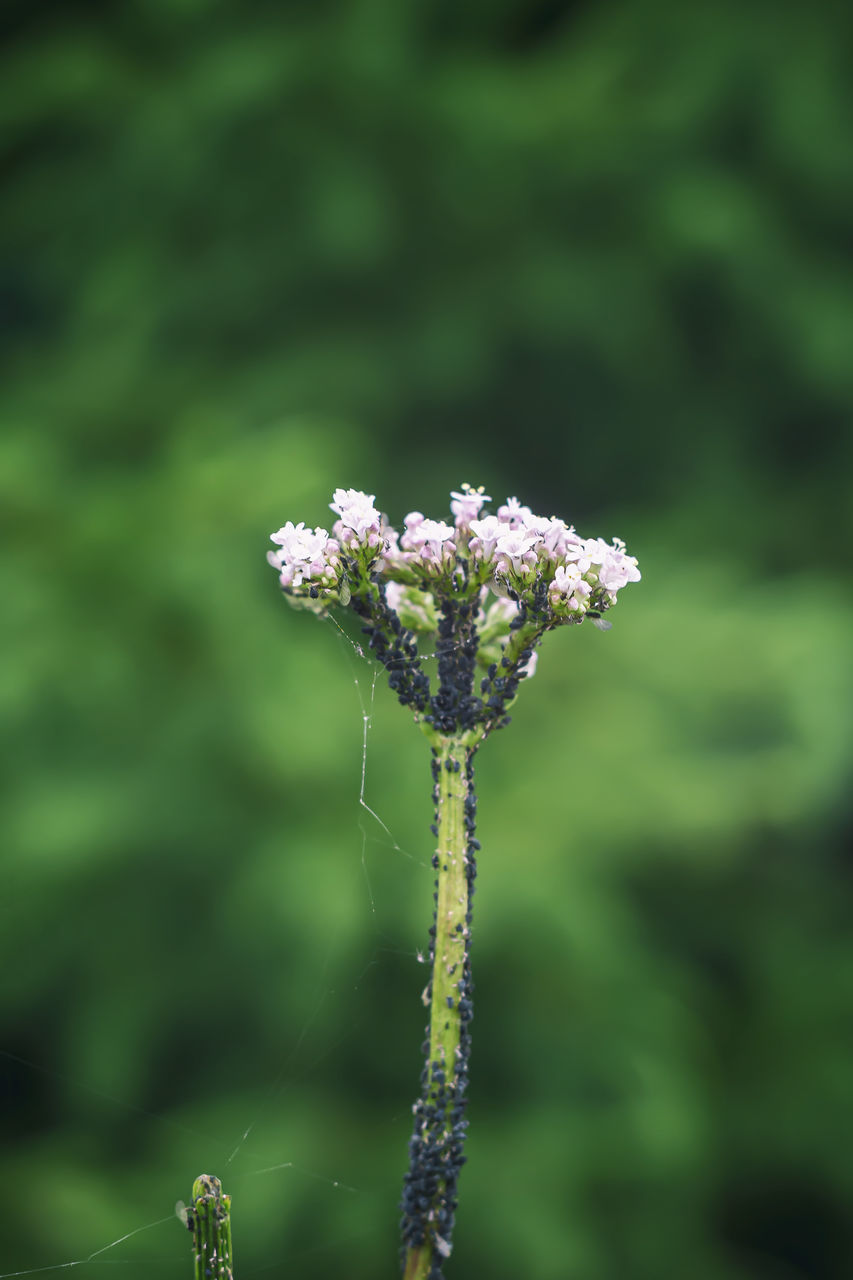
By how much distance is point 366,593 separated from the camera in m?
1.08

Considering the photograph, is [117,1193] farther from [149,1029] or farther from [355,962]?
[355,962]

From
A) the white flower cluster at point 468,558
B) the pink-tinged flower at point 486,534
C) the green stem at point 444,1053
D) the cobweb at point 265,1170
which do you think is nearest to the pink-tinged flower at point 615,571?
the white flower cluster at point 468,558

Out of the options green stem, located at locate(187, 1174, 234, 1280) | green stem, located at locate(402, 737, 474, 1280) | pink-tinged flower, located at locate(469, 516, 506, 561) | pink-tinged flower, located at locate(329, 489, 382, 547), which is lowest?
green stem, located at locate(187, 1174, 234, 1280)

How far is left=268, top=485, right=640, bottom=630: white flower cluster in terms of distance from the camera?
1.02 metres

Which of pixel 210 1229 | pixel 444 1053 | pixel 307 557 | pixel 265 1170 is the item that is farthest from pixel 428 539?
pixel 265 1170

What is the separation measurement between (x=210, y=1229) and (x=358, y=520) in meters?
0.64

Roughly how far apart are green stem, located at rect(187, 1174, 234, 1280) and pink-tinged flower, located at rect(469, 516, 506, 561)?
0.61 m

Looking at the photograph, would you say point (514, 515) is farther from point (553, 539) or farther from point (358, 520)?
point (358, 520)

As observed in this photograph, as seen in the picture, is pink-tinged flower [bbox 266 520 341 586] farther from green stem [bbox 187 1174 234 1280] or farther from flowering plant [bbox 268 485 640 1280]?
green stem [bbox 187 1174 234 1280]

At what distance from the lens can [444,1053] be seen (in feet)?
3.00

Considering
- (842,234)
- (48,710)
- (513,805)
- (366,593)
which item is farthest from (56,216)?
(366,593)

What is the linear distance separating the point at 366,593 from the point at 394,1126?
76.8 inches

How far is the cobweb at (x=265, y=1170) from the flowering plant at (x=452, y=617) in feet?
3.23

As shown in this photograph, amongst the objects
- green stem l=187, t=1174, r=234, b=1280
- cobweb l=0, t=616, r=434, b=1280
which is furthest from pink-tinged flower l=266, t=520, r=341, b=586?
cobweb l=0, t=616, r=434, b=1280
